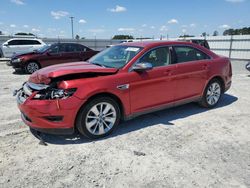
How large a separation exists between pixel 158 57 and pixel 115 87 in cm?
126

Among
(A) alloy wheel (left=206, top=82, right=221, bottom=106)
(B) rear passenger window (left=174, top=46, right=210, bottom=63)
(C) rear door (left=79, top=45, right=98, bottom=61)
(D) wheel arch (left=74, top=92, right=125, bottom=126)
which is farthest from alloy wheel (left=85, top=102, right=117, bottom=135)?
(C) rear door (left=79, top=45, right=98, bottom=61)

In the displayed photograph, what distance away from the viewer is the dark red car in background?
11.1 m

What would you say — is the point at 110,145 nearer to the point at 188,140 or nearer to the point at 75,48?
the point at 188,140

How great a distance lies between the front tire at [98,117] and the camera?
3812mm

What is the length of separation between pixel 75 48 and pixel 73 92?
9.17 metres

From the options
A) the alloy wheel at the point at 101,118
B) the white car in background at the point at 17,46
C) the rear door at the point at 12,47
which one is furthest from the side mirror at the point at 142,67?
the rear door at the point at 12,47

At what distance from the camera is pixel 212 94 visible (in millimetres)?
5711

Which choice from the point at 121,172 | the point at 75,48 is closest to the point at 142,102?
the point at 121,172

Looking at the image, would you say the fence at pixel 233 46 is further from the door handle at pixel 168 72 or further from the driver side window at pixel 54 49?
the door handle at pixel 168 72

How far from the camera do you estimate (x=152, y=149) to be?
145 inches

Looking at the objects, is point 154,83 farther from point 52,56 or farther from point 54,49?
point 54,49

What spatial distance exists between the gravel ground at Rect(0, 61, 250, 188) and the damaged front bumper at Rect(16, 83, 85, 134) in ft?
1.03

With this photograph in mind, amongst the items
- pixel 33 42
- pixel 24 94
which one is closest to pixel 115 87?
pixel 24 94

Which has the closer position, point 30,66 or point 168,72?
point 168,72
